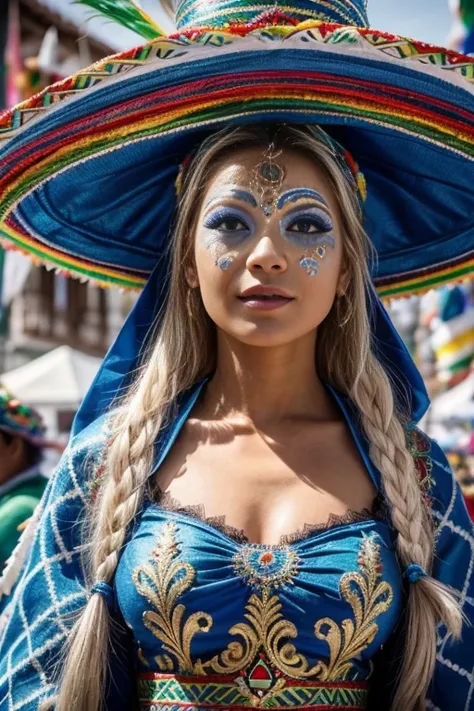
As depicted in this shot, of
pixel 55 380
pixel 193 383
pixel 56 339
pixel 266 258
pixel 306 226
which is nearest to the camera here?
pixel 266 258

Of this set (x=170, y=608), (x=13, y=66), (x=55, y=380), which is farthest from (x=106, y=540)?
(x=13, y=66)

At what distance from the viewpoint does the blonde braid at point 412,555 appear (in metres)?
2.11

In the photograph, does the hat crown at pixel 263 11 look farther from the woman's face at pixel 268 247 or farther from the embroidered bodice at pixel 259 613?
the embroidered bodice at pixel 259 613

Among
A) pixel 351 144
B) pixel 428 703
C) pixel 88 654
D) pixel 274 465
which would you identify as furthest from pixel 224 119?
A: pixel 428 703

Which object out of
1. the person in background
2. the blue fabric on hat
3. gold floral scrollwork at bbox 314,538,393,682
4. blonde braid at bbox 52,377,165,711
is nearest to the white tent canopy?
the person in background

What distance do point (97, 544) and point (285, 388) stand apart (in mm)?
604

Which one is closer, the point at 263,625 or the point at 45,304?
the point at 263,625

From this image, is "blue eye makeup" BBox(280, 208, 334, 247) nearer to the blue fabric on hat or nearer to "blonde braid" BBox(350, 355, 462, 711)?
A: the blue fabric on hat

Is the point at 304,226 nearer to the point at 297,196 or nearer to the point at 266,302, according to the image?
the point at 297,196

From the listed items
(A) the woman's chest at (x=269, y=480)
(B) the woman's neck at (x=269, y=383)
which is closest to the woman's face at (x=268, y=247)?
(B) the woman's neck at (x=269, y=383)

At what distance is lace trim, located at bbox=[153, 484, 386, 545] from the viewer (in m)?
2.10

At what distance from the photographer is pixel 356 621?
205cm

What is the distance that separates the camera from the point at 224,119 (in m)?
2.27

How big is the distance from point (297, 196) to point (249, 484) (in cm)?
68
